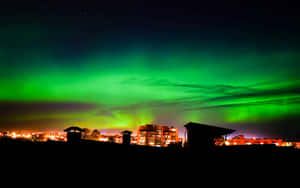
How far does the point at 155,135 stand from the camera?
33.5 m

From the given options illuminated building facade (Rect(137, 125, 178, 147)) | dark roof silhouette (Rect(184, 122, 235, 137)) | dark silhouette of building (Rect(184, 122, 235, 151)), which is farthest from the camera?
illuminated building facade (Rect(137, 125, 178, 147))

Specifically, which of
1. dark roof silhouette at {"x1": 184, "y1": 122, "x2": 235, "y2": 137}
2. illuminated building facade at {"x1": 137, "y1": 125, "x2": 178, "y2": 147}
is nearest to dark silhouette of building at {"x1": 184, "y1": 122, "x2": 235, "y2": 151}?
dark roof silhouette at {"x1": 184, "y1": 122, "x2": 235, "y2": 137}

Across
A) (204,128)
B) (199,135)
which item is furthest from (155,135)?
(199,135)

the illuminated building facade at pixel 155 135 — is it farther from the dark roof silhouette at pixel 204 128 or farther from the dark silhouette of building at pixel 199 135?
the dark silhouette of building at pixel 199 135

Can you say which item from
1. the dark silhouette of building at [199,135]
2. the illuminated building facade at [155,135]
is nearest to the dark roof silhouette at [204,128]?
the dark silhouette of building at [199,135]

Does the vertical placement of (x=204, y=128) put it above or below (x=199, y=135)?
above

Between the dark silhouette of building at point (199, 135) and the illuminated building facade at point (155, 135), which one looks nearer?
the dark silhouette of building at point (199, 135)

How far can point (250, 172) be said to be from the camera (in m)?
7.90

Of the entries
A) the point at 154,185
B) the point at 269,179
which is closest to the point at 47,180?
the point at 154,185

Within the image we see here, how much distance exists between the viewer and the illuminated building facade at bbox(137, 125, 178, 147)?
32.4 meters

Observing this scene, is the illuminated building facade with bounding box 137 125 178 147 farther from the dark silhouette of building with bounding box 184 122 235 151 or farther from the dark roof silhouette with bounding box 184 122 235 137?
the dark silhouette of building with bounding box 184 122 235 151

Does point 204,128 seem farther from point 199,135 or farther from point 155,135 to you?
point 155,135

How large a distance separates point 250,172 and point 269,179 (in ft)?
2.25

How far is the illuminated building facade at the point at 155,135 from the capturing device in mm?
32362
